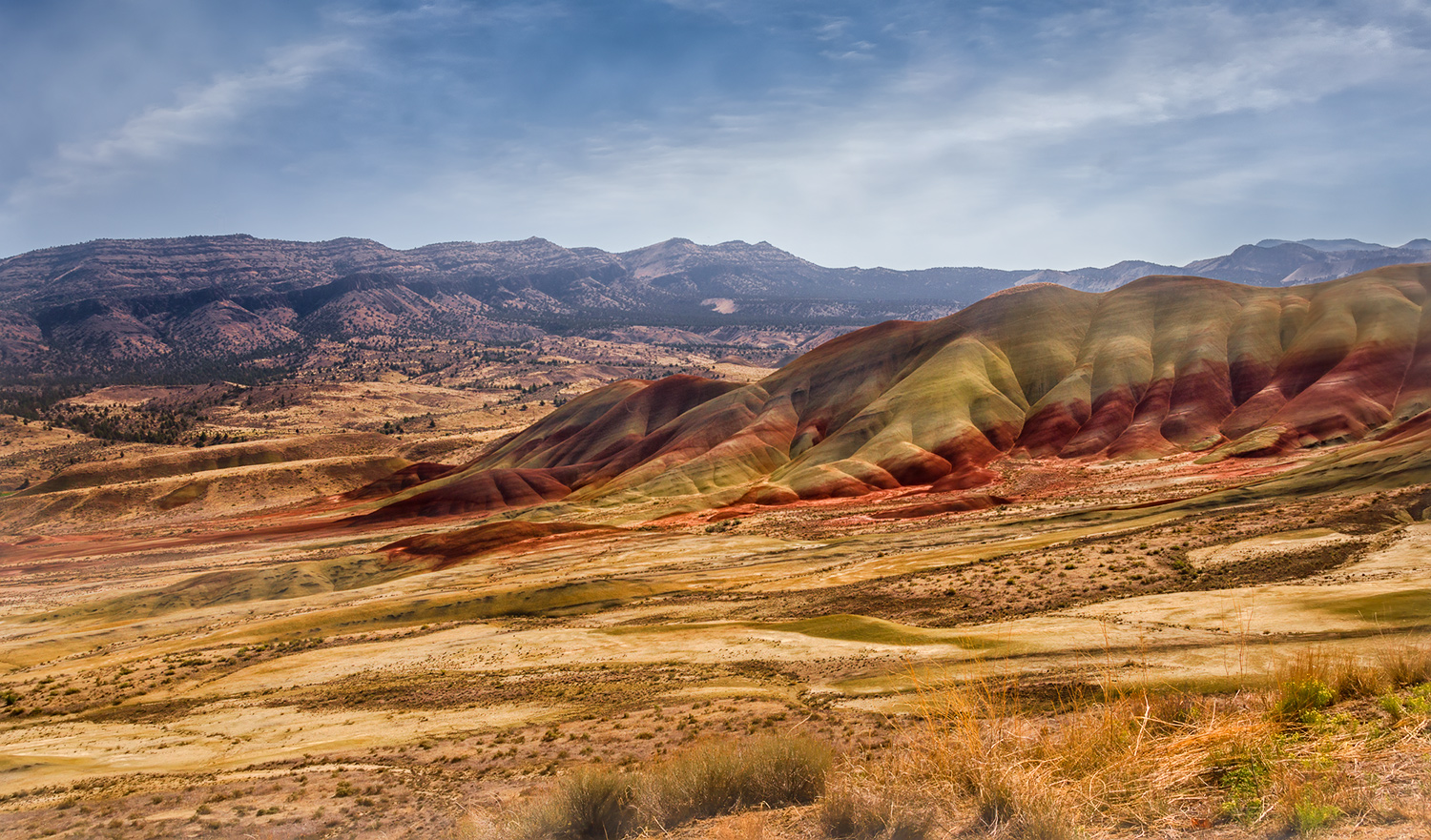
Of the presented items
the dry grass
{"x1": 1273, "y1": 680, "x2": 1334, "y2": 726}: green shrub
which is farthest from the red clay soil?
{"x1": 1273, "y1": 680, "x2": 1334, "y2": 726}: green shrub

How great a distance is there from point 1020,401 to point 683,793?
98908mm

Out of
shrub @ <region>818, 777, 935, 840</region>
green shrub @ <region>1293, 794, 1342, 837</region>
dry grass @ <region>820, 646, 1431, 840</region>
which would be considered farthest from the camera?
shrub @ <region>818, 777, 935, 840</region>

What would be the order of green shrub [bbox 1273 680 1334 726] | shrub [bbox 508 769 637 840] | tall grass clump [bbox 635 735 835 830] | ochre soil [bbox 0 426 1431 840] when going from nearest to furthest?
1. green shrub [bbox 1273 680 1334 726]
2. tall grass clump [bbox 635 735 835 830]
3. shrub [bbox 508 769 637 840]
4. ochre soil [bbox 0 426 1431 840]

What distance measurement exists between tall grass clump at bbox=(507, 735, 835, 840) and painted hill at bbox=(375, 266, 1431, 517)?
2771 inches

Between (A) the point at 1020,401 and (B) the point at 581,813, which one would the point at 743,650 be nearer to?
(B) the point at 581,813

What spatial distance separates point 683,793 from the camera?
11.9 meters

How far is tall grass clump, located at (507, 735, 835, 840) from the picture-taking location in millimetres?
11695

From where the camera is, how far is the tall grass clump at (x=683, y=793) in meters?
11.7

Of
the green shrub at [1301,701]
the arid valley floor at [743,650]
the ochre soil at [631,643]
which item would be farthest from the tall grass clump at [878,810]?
the green shrub at [1301,701]

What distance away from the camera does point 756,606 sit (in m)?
39.2

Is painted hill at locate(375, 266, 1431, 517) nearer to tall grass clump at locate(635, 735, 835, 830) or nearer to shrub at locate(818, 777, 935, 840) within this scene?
tall grass clump at locate(635, 735, 835, 830)

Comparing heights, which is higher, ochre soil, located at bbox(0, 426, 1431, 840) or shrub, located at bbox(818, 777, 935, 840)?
shrub, located at bbox(818, 777, 935, 840)

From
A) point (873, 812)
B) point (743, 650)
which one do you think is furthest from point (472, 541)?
point (873, 812)

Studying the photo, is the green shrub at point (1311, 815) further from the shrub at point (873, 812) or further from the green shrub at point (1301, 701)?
the shrub at point (873, 812)
